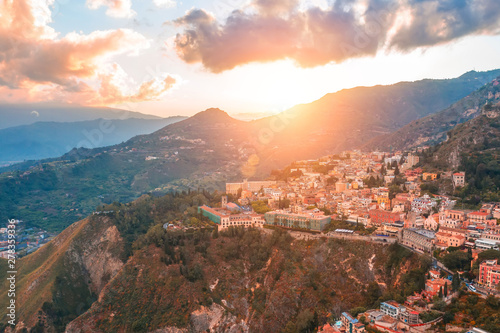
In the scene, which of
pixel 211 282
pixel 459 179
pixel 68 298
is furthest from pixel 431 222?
pixel 68 298

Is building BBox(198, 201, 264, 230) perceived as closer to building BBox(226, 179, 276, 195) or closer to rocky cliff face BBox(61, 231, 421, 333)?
rocky cliff face BBox(61, 231, 421, 333)

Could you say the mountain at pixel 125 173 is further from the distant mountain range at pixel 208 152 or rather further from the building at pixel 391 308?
the building at pixel 391 308

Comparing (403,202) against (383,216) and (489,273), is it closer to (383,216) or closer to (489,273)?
(383,216)

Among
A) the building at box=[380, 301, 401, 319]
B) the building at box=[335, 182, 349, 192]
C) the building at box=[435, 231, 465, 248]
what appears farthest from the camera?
the building at box=[335, 182, 349, 192]

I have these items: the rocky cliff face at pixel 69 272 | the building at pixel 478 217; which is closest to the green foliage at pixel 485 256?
the building at pixel 478 217

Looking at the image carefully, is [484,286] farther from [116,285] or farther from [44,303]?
[44,303]

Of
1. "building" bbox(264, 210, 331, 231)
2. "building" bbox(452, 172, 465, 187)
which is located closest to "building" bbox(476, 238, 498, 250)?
"building" bbox(264, 210, 331, 231)

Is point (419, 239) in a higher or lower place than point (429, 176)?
lower
